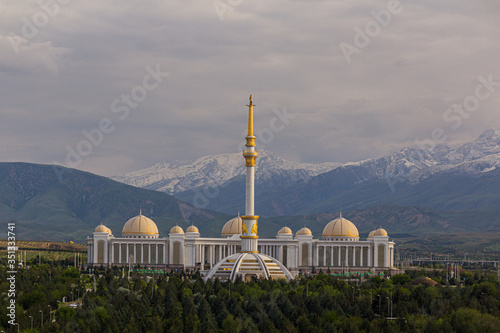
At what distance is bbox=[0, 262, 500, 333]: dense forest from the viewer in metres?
98.0

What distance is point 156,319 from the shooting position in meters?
97.7

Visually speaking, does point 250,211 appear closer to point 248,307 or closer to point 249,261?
point 249,261

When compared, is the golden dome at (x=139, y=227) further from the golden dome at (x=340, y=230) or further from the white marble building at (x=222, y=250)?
the golden dome at (x=340, y=230)

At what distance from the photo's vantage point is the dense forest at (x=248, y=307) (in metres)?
Answer: 98.0

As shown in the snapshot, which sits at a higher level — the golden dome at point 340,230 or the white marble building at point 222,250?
the golden dome at point 340,230

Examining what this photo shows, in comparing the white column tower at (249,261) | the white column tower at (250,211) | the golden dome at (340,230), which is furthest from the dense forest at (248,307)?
the golden dome at (340,230)

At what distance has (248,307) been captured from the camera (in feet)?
357

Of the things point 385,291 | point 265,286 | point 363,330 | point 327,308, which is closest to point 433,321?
point 363,330

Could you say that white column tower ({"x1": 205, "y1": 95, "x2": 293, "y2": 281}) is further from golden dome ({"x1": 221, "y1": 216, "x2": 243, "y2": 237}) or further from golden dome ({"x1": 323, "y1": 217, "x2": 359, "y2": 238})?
golden dome ({"x1": 323, "y1": 217, "x2": 359, "y2": 238})

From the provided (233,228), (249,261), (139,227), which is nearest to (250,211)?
(249,261)

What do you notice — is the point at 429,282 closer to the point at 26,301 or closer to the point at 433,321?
the point at 433,321

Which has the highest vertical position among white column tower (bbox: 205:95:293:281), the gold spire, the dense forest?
the gold spire

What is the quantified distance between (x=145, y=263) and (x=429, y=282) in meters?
59.1

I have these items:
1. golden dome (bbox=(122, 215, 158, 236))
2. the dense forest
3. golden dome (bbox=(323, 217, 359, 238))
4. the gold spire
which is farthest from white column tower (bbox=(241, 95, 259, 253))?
golden dome (bbox=(122, 215, 158, 236))
